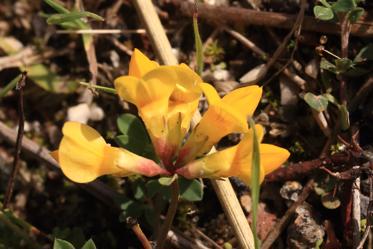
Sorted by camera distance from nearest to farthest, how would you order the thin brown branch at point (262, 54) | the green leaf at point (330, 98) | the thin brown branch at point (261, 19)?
the green leaf at point (330, 98) < the thin brown branch at point (261, 19) < the thin brown branch at point (262, 54)

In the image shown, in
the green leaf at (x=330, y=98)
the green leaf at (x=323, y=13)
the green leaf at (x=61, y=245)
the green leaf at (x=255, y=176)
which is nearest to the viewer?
the green leaf at (x=255, y=176)

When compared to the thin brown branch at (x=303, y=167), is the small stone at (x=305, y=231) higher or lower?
lower

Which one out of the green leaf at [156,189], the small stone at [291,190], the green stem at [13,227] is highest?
the green leaf at [156,189]

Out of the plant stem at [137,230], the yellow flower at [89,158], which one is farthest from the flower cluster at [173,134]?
the plant stem at [137,230]

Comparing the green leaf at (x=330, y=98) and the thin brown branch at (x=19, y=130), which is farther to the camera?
the green leaf at (x=330, y=98)

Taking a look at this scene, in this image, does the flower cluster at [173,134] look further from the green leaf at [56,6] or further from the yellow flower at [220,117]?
the green leaf at [56,6]

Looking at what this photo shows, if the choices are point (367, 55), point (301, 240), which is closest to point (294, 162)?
point (301, 240)

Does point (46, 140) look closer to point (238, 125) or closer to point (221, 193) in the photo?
point (221, 193)
